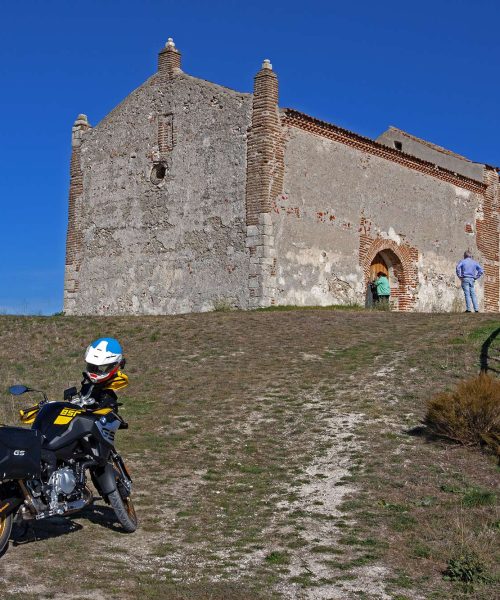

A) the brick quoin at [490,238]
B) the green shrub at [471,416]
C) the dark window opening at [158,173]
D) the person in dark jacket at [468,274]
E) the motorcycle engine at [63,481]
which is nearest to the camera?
the motorcycle engine at [63,481]

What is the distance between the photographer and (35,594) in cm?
621

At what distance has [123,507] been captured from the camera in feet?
25.9

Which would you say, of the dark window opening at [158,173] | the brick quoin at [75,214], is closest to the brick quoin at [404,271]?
the dark window opening at [158,173]

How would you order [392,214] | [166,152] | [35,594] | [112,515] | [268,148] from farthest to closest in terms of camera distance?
1. [392,214]
2. [166,152]
3. [268,148]
4. [112,515]
5. [35,594]

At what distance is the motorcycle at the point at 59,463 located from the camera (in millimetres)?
6840

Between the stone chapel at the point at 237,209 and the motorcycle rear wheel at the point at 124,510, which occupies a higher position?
the stone chapel at the point at 237,209

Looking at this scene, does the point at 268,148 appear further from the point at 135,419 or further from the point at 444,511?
the point at 444,511

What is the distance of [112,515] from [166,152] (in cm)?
1772

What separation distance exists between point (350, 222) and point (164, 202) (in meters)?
5.43

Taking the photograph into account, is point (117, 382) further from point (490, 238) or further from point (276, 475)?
point (490, 238)

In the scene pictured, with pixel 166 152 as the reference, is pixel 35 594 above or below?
below

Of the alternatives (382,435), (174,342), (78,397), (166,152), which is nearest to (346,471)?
(382,435)

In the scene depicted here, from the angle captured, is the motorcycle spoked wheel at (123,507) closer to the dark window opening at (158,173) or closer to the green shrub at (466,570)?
the green shrub at (466,570)

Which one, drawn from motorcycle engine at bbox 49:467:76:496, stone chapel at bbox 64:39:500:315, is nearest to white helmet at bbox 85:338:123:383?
motorcycle engine at bbox 49:467:76:496
